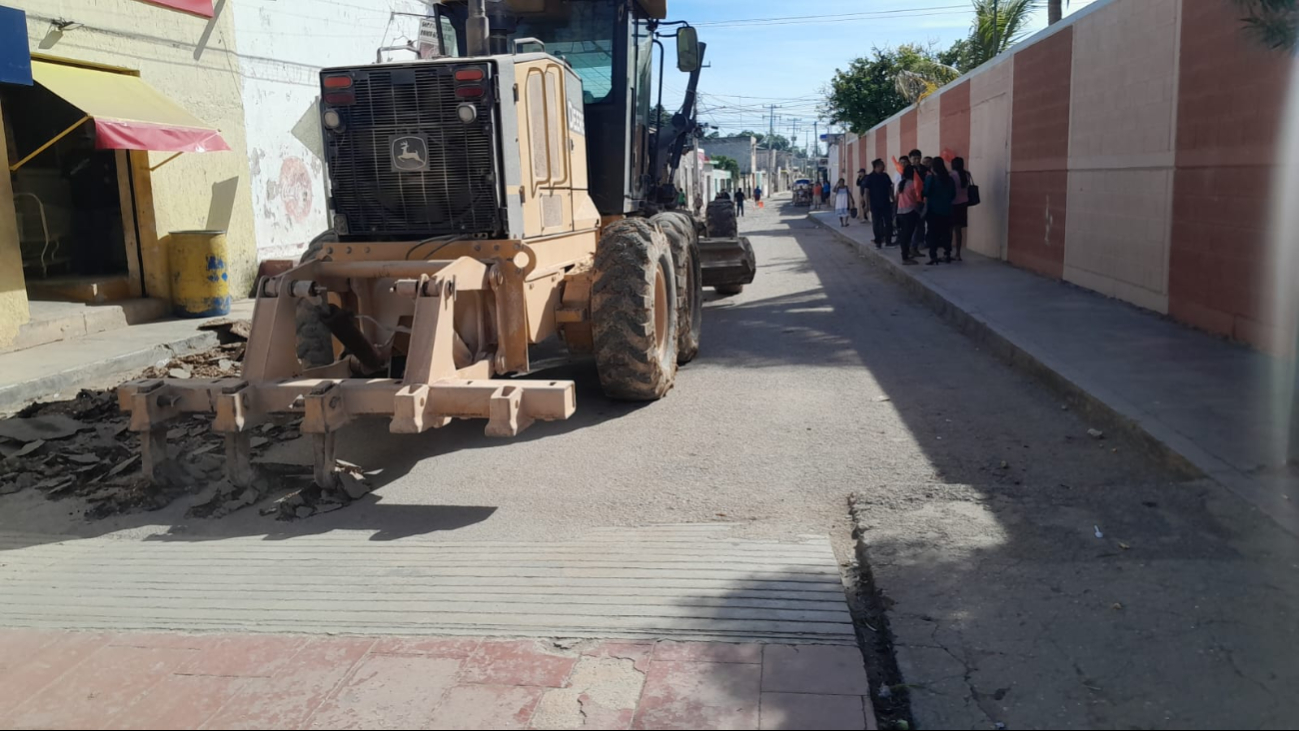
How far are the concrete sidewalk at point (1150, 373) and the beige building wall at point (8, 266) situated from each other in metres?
9.29

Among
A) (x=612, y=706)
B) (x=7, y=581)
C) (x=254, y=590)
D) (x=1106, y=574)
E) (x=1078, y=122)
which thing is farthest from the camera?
(x=1078, y=122)

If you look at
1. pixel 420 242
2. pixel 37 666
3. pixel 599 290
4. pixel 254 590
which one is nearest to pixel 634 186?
pixel 599 290

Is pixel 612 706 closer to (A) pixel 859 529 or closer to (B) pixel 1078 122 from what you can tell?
(A) pixel 859 529

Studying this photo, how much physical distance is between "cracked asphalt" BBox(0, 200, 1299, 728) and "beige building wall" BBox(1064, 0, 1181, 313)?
2686mm

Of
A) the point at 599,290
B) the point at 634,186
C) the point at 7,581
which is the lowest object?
the point at 7,581

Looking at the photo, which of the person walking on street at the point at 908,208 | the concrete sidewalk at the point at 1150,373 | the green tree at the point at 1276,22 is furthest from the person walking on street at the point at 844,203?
the green tree at the point at 1276,22

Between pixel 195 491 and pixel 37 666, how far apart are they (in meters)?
2.11

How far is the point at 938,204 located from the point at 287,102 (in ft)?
33.6

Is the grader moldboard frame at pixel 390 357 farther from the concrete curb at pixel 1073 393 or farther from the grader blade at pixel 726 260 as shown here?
the grader blade at pixel 726 260

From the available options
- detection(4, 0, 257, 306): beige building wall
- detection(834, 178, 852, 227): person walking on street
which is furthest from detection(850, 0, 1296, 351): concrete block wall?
detection(834, 178, 852, 227): person walking on street

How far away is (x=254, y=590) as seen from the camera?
14.9 feet

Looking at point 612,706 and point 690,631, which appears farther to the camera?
point 690,631

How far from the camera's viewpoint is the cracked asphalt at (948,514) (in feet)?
11.3

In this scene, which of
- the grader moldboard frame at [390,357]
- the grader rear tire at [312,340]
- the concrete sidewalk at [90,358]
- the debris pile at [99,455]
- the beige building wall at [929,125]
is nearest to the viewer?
the grader moldboard frame at [390,357]
